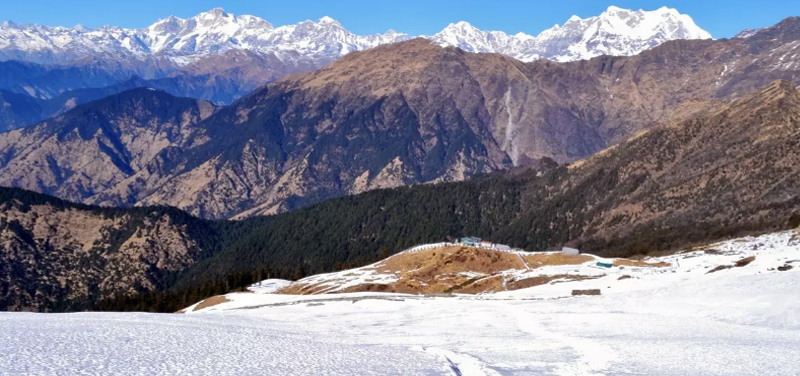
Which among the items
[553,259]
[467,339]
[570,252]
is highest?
[570,252]

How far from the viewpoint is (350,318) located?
53.2m

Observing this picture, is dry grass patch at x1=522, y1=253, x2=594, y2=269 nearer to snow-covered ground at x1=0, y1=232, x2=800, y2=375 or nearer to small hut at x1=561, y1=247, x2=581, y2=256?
small hut at x1=561, y1=247, x2=581, y2=256

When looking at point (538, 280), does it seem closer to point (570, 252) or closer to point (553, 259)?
point (553, 259)

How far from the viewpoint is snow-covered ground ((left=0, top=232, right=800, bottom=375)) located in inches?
943

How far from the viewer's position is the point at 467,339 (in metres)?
37.9

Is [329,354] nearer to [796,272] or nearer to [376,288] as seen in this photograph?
[796,272]

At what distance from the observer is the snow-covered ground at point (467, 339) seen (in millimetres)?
23953

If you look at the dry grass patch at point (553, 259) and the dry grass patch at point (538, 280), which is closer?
the dry grass patch at point (538, 280)

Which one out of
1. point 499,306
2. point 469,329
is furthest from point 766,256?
point 469,329

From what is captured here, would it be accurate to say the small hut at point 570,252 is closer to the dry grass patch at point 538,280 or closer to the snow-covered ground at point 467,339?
the dry grass patch at point 538,280

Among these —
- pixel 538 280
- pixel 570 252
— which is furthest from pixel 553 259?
pixel 538 280

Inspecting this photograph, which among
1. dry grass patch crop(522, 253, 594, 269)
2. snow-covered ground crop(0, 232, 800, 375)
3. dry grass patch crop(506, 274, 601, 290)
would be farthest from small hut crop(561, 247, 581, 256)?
snow-covered ground crop(0, 232, 800, 375)

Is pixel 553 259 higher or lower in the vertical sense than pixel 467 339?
higher

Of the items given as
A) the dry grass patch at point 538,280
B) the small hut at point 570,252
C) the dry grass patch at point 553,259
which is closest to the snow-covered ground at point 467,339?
the dry grass patch at point 538,280
